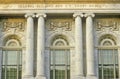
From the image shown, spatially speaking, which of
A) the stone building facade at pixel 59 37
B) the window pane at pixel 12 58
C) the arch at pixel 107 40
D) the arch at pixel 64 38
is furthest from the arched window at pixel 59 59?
the window pane at pixel 12 58

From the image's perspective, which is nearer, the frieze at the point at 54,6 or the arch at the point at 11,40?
the frieze at the point at 54,6

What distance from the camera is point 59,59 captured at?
29.5 metres

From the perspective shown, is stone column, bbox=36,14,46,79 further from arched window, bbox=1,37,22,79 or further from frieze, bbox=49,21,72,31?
arched window, bbox=1,37,22,79

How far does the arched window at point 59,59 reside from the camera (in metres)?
29.2

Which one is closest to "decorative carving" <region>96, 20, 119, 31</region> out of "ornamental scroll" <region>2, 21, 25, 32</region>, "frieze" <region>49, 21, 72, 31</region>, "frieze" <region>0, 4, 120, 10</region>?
"frieze" <region>0, 4, 120, 10</region>

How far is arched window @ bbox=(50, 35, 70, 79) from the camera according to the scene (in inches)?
1150

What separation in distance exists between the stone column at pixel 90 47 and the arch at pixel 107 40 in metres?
1.32

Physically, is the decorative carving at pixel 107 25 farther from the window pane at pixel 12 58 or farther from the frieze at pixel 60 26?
the window pane at pixel 12 58

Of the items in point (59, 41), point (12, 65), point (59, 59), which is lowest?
point (12, 65)

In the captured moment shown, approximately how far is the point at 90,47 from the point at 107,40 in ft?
6.95

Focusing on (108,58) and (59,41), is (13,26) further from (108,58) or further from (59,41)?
(108,58)

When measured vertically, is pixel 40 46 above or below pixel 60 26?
below

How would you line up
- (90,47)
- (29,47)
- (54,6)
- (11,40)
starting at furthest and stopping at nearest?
(11,40)
(54,6)
(29,47)
(90,47)

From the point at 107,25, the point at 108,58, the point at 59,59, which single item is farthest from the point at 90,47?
the point at 59,59
